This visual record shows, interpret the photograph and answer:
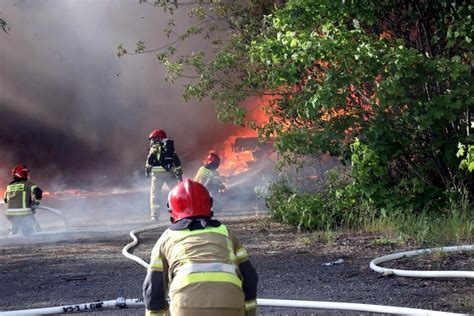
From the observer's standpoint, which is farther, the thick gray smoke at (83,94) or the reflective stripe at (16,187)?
the thick gray smoke at (83,94)

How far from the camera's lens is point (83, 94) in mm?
21562

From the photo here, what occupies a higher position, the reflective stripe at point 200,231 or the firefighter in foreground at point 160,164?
the firefighter in foreground at point 160,164

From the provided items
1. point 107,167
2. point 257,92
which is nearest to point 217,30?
point 257,92

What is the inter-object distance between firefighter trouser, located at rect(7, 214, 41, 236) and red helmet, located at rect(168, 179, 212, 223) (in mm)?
9175

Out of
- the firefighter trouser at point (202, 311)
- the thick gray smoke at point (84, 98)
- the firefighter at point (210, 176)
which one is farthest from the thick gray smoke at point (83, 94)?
the firefighter trouser at point (202, 311)

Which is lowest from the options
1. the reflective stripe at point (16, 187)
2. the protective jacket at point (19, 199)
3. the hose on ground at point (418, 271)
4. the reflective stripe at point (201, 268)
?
the hose on ground at point (418, 271)

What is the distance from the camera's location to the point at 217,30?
13094 millimetres

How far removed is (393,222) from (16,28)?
1528 centimetres

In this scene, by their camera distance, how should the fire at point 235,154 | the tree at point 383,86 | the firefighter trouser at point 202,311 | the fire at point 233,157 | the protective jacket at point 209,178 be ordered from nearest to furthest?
the firefighter trouser at point 202,311, the tree at point 383,86, the protective jacket at point 209,178, the fire at point 235,154, the fire at point 233,157

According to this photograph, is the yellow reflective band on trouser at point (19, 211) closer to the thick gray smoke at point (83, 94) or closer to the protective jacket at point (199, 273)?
the thick gray smoke at point (83, 94)

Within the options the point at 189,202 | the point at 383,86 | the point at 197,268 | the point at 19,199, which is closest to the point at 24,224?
the point at 19,199

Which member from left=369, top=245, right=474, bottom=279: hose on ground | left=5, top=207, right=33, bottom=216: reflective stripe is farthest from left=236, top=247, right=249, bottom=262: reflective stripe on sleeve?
left=5, top=207, right=33, bottom=216: reflective stripe

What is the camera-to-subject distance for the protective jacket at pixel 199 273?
3.45m

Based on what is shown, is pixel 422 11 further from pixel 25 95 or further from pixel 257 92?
pixel 25 95
